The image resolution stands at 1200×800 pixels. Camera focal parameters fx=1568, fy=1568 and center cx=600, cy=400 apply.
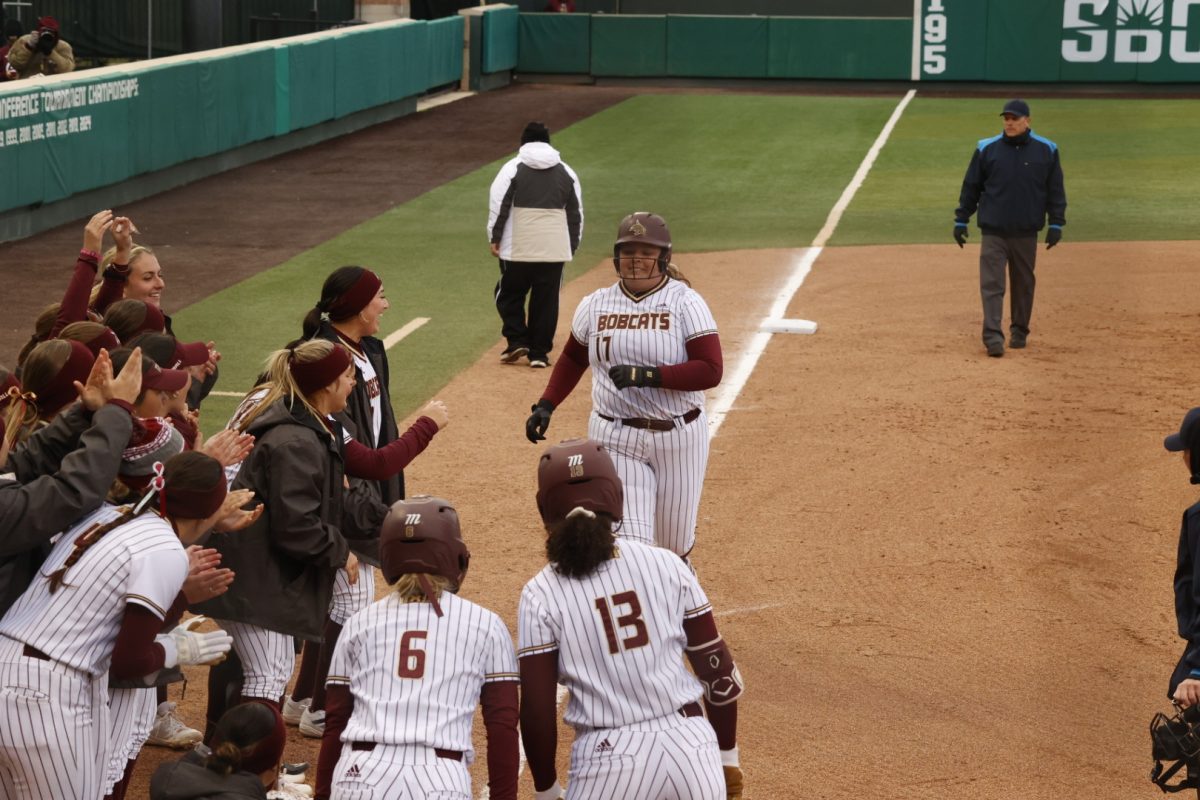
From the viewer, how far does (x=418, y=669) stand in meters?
4.14

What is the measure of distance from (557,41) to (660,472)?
27.8 metres

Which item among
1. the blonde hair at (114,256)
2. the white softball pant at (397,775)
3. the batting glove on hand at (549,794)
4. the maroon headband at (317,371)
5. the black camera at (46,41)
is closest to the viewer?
the white softball pant at (397,775)

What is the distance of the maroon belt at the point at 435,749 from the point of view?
4086 mm

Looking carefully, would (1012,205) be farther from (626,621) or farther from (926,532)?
(626,621)

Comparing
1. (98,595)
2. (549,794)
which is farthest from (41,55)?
(549,794)

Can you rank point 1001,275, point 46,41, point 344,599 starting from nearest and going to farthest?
1. point 344,599
2. point 1001,275
3. point 46,41

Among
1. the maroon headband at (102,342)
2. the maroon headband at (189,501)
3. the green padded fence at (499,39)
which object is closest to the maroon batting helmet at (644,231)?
the maroon headband at (102,342)

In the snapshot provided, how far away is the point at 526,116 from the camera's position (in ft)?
92.1

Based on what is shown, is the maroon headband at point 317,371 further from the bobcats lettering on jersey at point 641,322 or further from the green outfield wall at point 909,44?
the green outfield wall at point 909,44

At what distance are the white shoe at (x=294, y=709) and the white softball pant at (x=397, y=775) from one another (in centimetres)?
247

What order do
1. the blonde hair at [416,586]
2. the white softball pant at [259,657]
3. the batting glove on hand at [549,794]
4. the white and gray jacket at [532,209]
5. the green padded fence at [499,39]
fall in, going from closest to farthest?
the blonde hair at [416,586] < the batting glove on hand at [549,794] < the white softball pant at [259,657] < the white and gray jacket at [532,209] < the green padded fence at [499,39]

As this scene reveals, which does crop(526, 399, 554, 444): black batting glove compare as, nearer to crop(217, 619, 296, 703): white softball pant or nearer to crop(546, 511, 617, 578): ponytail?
crop(217, 619, 296, 703): white softball pant

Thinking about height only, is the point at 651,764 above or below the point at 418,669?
below

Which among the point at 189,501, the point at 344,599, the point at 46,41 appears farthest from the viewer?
the point at 46,41
